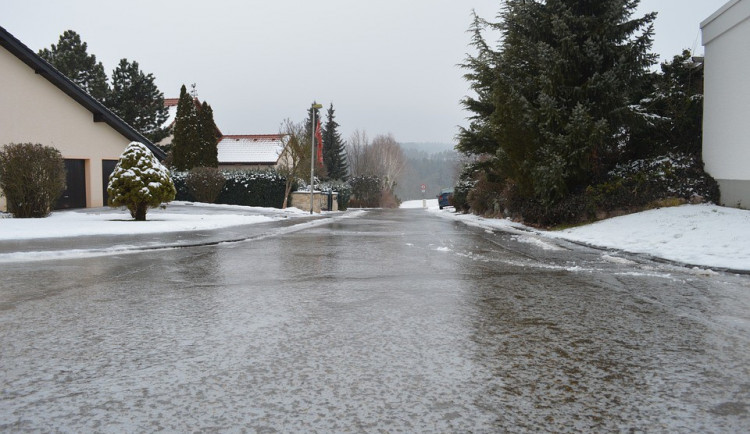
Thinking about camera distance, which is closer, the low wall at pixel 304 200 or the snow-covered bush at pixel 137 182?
the snow-covered bush at pixel 137 182

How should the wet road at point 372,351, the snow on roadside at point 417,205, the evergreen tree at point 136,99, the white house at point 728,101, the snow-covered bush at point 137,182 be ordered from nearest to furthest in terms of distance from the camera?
the wet road at point 372,351 → the white house at point 728,101 → the snow-covered bush at point 137,182 → the evergreen tree at point 136,99 → the snow on roadside at point 417,205

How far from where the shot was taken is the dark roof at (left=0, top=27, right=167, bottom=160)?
23391 millimetres

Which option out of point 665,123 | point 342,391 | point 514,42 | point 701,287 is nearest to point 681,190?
point 665,123

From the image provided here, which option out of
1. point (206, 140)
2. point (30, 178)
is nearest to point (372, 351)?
point (30, 178)

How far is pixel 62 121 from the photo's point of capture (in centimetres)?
2594

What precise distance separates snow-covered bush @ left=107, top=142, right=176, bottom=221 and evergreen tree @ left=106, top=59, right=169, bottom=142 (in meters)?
25.2

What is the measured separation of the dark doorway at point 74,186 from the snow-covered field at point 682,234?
Answer: 71.7 ft

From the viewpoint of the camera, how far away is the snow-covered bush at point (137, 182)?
19891 mm

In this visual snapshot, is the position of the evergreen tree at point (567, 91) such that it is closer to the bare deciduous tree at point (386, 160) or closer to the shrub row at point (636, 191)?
the shrub row at point (636, 191)

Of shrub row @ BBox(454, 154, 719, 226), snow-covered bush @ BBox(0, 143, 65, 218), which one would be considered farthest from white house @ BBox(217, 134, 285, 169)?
shrub row @ BBox(454, 154, 719, 226)

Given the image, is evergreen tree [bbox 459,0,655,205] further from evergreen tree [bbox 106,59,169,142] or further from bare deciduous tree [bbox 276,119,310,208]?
evergreen tree [bbox 106,59,169,142]

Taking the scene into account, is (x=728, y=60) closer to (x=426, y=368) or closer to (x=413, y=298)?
(x=413, y=298)

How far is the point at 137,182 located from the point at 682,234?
1738 centimetres

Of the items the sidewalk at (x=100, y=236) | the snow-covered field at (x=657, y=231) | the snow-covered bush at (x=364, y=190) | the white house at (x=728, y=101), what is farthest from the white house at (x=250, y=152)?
the white house at (x=728, y=101)
